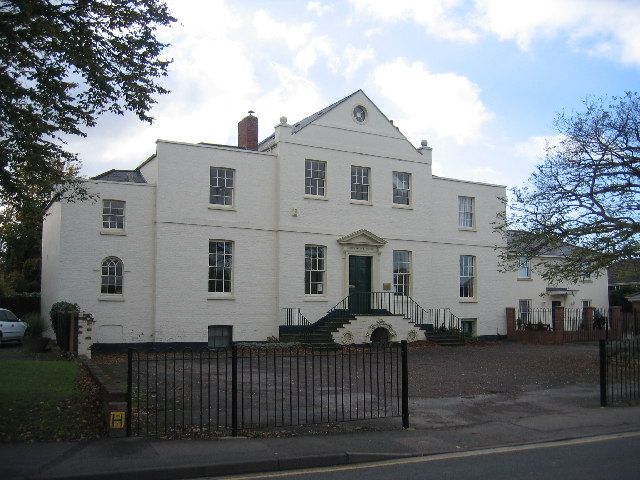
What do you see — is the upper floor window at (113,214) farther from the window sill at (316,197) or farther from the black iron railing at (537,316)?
the black iron railing at (537,316)

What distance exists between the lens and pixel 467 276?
32.7 m

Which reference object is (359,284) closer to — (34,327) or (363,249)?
(363,249)

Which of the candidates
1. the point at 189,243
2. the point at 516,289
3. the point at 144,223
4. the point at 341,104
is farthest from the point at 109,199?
the point at 516,289

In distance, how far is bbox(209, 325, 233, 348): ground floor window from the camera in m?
26.1

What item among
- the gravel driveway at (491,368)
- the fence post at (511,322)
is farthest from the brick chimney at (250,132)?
the fence post at (511,322)

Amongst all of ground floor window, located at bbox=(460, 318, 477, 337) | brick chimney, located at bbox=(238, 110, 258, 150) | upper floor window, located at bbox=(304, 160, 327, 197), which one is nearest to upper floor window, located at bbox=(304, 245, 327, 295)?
upper floor window, located at bbox=(304, 160, 327, 197)

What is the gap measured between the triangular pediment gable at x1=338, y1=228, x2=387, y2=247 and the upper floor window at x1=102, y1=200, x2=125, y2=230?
9.18m

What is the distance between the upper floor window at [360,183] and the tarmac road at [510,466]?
20.0 m

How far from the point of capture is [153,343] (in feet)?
80.8

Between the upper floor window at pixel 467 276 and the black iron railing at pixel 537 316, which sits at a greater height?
the upper floor window at pixel 467 276

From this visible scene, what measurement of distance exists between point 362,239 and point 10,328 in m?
15.9

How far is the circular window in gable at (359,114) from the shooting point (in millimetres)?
29469

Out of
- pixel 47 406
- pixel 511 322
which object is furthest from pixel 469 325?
pixel 47 406

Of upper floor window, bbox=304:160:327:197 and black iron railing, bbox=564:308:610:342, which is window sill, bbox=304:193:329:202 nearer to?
upper floor window, bbox=304:160:327:197
